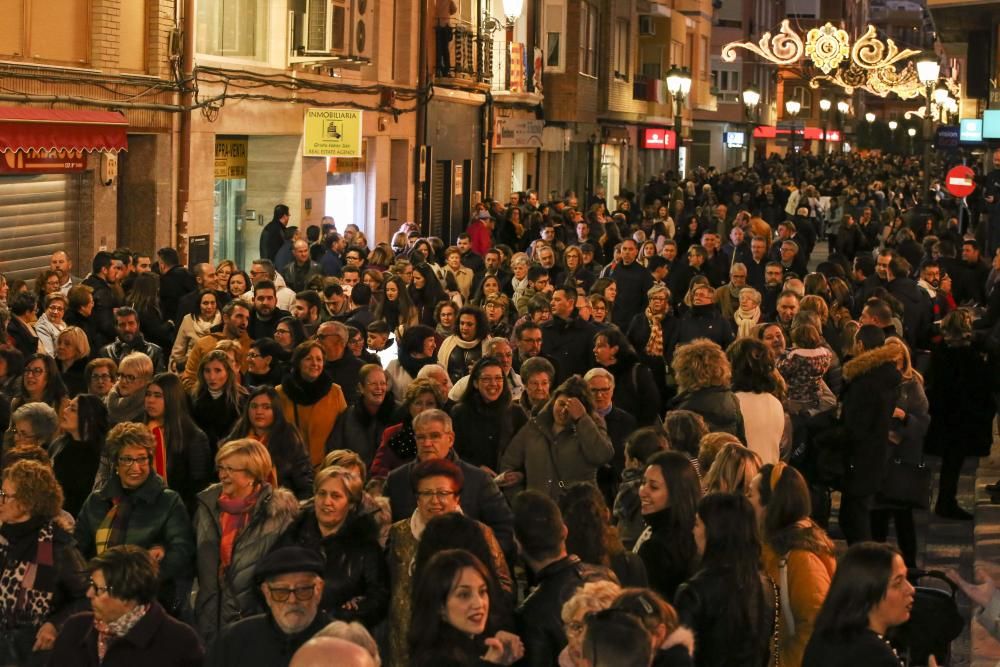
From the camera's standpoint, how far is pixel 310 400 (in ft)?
33.4

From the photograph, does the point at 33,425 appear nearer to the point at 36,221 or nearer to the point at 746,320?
the point at 746,320

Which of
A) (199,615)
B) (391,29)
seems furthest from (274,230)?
(199,615)

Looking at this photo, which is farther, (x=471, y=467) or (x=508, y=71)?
(x=508, y=71)

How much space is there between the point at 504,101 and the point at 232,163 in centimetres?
1359

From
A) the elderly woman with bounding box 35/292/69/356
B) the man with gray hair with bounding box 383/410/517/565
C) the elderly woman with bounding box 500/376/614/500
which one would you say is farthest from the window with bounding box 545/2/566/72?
the man with gray hair with bounding box 383/410/517/565

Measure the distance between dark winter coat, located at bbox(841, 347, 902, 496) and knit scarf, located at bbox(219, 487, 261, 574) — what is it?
180 inches

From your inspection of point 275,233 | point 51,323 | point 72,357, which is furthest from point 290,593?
point 275,233

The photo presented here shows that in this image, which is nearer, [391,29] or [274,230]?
[274,230]

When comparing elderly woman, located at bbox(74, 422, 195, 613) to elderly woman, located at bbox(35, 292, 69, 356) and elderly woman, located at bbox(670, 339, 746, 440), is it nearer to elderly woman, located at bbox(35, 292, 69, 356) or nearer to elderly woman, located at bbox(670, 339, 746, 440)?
elderly woman, located at bbox(670, 339, 746, 440)

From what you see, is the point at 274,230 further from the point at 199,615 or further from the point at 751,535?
the point at 751,535

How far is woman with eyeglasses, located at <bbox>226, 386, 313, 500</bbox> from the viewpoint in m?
8.93

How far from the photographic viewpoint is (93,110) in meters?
19.0

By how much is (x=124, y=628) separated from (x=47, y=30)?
1406 centimetres

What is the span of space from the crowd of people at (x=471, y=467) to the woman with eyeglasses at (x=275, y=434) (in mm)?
16
